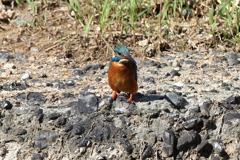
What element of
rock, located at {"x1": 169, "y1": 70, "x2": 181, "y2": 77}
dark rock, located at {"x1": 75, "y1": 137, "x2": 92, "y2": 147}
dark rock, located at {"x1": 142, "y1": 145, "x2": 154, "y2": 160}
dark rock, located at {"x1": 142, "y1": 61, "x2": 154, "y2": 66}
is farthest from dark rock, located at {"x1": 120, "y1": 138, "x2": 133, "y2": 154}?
dark rock, located at {"x1": 142, "y1": 61, "x2": 154, "y2": 66}

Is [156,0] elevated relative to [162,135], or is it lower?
elevated

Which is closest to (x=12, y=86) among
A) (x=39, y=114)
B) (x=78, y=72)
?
(x=39, y=114)

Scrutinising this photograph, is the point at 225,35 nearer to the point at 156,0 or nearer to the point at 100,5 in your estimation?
the point at 156,0

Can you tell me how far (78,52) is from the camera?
525 cm

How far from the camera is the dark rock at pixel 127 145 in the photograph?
3755 millimetres

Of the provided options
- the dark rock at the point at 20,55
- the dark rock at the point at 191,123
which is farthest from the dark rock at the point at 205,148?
the dark rock at the point at 20,55

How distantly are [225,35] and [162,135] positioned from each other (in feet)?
7.15

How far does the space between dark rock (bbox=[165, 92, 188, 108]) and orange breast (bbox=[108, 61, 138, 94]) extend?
45cm

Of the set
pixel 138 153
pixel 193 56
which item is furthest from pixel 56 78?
pixel 193 56

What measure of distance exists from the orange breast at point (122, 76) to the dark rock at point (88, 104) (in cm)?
30

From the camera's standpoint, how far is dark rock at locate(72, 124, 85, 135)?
3.78 metres

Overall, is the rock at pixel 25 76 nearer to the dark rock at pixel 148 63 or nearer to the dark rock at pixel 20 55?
the dark rock at pixel 20 55

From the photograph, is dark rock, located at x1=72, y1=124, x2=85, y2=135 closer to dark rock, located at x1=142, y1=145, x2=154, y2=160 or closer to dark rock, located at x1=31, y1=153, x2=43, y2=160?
dark rock, located at x1=31, y1=153, x2=43, y2=160

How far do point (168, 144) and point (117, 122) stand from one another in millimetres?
531
